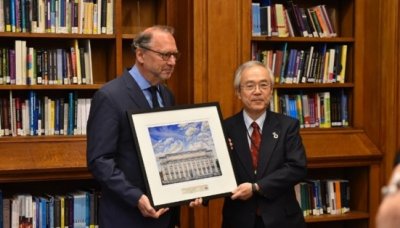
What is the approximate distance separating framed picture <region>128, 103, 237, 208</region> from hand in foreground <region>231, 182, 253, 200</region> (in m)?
0.03

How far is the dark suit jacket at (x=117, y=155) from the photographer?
7.67ft

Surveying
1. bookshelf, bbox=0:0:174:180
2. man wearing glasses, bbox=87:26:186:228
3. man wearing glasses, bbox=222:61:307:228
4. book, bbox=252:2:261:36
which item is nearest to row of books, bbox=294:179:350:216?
book, bbox=252:2:261:36

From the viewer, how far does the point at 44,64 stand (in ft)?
11.1

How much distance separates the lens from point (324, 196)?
3955mm

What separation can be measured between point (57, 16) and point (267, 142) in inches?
59.8

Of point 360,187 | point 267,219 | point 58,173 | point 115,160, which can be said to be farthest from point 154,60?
point 360,187

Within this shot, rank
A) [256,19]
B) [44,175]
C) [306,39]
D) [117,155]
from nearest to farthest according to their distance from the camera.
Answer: [117,155]
[44,175]
[256,19]
[306,39]

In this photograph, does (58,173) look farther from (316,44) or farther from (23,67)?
(316,44)

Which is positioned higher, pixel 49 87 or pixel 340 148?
pixel 49 87

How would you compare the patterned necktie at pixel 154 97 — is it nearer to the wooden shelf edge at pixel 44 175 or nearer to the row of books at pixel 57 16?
the wooden shelf edge at pixel 44 175

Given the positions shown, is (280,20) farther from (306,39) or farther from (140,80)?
(140,80)

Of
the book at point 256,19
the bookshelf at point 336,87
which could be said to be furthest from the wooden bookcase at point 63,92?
the book at point 256,19

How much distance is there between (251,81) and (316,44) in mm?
1449

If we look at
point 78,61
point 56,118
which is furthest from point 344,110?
point 56,118
